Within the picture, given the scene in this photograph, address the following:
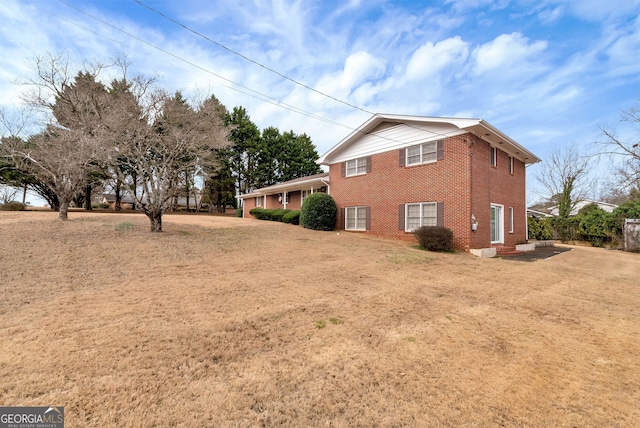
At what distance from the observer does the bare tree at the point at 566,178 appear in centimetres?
2730

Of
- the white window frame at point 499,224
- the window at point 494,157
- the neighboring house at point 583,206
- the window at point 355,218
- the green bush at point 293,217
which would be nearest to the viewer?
the window at point 494,157

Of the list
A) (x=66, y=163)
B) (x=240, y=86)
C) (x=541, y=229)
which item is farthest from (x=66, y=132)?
(x=541, y=229)

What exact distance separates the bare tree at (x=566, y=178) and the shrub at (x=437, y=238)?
23.8m

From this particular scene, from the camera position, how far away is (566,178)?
28.1m

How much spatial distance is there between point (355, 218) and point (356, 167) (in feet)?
9.39

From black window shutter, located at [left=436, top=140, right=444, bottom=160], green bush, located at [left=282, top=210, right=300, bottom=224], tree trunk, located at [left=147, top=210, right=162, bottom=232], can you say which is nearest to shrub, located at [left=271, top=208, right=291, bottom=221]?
green bush, located at [left=282, top=210, right=300, bottom=224]

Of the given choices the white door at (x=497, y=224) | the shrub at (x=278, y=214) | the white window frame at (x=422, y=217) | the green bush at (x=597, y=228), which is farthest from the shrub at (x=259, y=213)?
the green bush at (x=597, y=228)

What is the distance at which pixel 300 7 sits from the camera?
9242 mm

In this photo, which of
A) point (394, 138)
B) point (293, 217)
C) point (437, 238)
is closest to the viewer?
point (437, 238)

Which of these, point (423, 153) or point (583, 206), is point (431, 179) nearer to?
point (423, 153)

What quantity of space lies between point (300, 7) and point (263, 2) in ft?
4.22

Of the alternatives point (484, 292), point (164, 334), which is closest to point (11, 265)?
point (164, 334)

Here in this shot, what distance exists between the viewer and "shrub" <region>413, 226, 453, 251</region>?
10.7 metres
